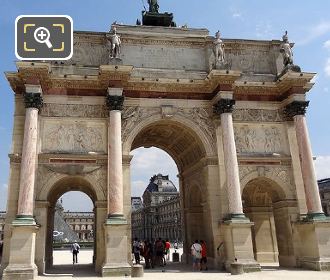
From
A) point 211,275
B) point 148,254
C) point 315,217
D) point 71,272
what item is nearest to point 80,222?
point 148,254

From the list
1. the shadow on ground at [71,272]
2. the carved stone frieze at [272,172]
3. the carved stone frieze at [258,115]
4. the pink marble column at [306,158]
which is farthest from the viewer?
the carved stone frieze at [258,115]

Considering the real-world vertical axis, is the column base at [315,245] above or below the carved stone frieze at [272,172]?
below

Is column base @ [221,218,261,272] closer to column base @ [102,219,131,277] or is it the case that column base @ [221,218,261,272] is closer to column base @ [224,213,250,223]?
column base @ [224,213,250,223]

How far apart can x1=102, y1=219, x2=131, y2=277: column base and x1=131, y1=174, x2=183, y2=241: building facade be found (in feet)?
264

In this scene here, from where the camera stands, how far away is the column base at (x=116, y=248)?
59.1 feet

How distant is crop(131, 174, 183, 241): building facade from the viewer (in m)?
101

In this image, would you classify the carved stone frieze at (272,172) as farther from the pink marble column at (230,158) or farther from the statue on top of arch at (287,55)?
the statue on top of arch at (287,55)

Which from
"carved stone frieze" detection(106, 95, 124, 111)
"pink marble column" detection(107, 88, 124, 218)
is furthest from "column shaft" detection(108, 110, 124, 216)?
"carved stone frieze" detection(106, 95, 124, 111)

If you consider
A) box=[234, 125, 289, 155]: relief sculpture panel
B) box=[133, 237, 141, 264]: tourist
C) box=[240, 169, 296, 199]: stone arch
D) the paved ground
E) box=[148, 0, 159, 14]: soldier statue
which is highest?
box=[148, 0, 159, 14]: soldier statue

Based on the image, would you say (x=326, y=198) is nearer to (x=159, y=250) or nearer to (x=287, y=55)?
(x=287, y=55)

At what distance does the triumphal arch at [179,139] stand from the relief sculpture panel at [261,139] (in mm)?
65

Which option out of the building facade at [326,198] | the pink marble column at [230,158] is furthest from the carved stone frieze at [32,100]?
the building facade at [326,198]

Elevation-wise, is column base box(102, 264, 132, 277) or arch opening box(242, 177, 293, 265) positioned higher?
arch opening box(242, 177, 293, 265)

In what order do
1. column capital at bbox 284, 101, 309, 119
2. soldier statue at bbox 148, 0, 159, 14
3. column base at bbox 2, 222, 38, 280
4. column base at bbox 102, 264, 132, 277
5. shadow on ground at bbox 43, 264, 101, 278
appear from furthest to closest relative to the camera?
soldier statue at bbox 148, 0, 159, 14, column capital at bbox 284, 101, 309, 119, shadow on ground at bbox 43, 264, 101, 278, column base at bbox 102, 264, 132, 277, column base at bbox 2, 222, 38, 280
